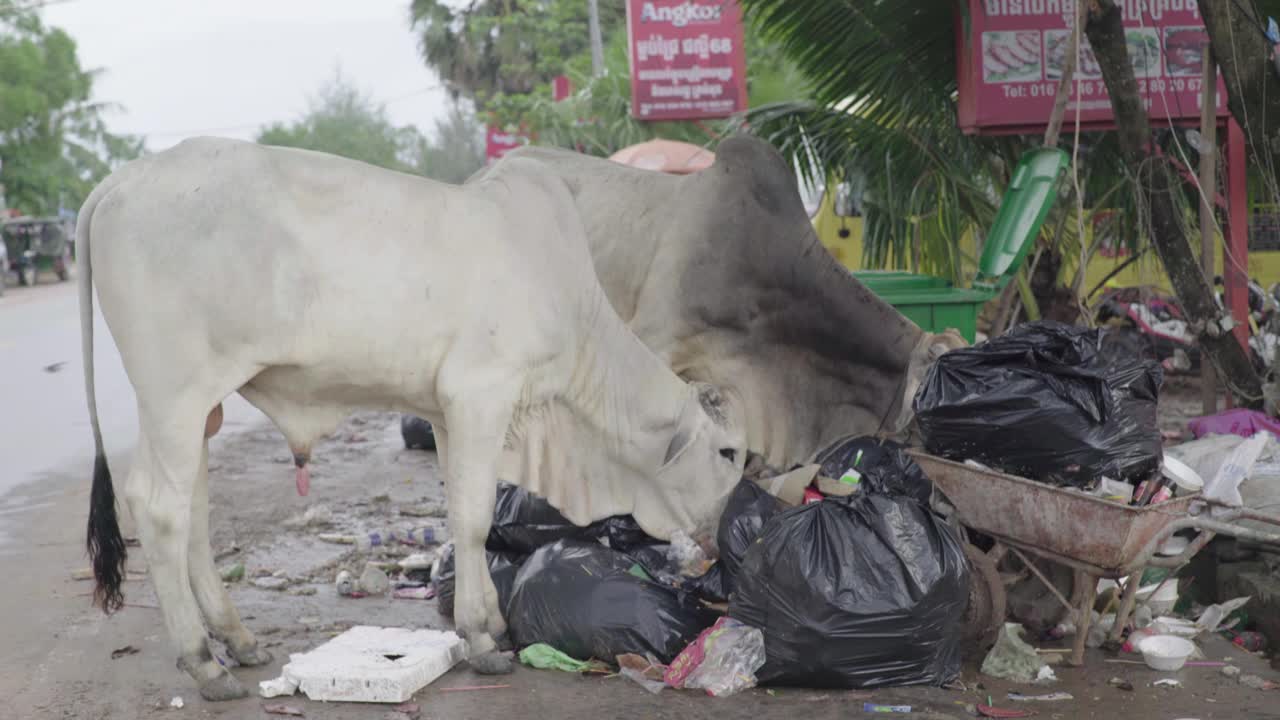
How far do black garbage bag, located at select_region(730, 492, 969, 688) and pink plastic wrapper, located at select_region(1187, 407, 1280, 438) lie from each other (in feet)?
7.73

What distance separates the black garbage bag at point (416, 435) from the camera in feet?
31.0

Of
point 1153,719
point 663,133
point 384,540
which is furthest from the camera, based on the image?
point 663,133

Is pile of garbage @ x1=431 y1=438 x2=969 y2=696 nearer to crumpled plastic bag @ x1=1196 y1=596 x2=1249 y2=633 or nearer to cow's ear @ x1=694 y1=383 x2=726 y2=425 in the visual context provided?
cow's ear @ x1=694 y1=383 x2=726 y2=425

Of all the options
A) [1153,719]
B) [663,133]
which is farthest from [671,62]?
[1153,719]

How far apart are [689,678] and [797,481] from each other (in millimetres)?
1394

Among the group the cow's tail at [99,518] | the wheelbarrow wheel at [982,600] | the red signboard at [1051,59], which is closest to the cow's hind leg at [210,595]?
the cow's tail at [99,518]

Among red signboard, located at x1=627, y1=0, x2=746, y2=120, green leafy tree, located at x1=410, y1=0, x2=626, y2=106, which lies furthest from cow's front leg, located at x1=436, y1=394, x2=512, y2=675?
green leafy tree, located at x1=410, y1=0, x2=626, y2=106

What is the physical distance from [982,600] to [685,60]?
38.1ft

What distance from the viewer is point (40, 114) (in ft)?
134

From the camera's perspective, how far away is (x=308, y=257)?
14.9ft

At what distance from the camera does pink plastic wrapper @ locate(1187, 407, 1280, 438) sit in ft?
20.2

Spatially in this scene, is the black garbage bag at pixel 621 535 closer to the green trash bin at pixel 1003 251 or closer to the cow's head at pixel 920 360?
the cow's head at pixel 920 360

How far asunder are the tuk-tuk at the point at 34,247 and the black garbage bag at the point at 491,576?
2765cm

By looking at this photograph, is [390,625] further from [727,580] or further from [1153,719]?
[1153,719]
